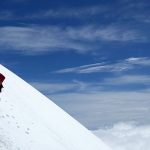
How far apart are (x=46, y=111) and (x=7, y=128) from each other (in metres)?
17.8

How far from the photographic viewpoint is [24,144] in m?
39.8

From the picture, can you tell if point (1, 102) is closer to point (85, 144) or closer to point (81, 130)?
point (85, 144)

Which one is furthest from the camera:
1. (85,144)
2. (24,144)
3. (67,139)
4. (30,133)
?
(85,144)

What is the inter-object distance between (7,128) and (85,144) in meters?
15.6

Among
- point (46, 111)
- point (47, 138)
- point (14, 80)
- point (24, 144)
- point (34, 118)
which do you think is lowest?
point (24, 144)

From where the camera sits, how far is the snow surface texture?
40.7 meters

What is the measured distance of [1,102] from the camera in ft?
150

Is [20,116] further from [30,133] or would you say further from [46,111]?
[46,111]

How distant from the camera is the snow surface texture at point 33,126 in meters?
40.7

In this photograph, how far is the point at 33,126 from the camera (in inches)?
1807

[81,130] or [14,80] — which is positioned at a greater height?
[14,80]

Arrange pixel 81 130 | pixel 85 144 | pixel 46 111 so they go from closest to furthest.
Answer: pixel 85 144 < pixel 46 111 < pixel 81 130

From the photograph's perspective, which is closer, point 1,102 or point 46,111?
point 1,102

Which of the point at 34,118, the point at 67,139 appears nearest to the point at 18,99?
the point at 34,118
